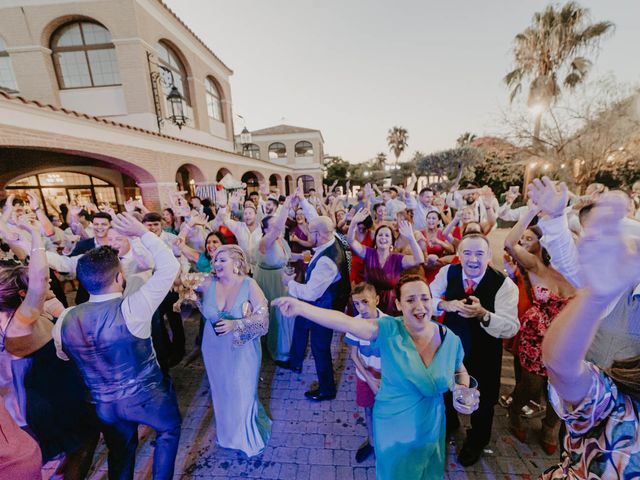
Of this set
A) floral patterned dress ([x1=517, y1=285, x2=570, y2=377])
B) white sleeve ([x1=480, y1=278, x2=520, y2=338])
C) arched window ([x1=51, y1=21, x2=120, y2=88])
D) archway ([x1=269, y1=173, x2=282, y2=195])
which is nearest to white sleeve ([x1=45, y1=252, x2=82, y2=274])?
white sleeve ([x1=480, y1=278, x2=520, y2=338])

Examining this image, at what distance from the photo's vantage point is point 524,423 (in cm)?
280

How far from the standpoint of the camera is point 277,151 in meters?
33.5

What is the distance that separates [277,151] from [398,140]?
85.9 feet

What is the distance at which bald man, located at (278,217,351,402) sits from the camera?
2.91 metres

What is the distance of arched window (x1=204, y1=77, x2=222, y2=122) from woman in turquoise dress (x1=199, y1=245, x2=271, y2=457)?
689 inches

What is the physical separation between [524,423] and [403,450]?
1.97m

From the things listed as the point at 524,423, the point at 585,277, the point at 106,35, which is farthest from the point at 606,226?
the point at 106,35

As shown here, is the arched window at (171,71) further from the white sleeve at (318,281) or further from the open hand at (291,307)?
the open hand at (291,307)

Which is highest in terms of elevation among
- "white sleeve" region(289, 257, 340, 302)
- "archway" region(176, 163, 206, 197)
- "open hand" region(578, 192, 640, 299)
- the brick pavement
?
"archway" region(176, 163, 206, 197)

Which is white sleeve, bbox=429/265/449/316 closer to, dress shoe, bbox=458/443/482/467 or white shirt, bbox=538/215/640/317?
white shirt, bbox=538/215/640/317

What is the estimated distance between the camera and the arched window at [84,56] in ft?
37.5

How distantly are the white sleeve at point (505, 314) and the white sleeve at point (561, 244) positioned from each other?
400mm

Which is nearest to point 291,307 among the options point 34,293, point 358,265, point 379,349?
point 379,349

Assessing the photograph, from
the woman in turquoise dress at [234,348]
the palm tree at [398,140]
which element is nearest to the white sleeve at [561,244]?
the woman in turquoise dress at [234,348]
